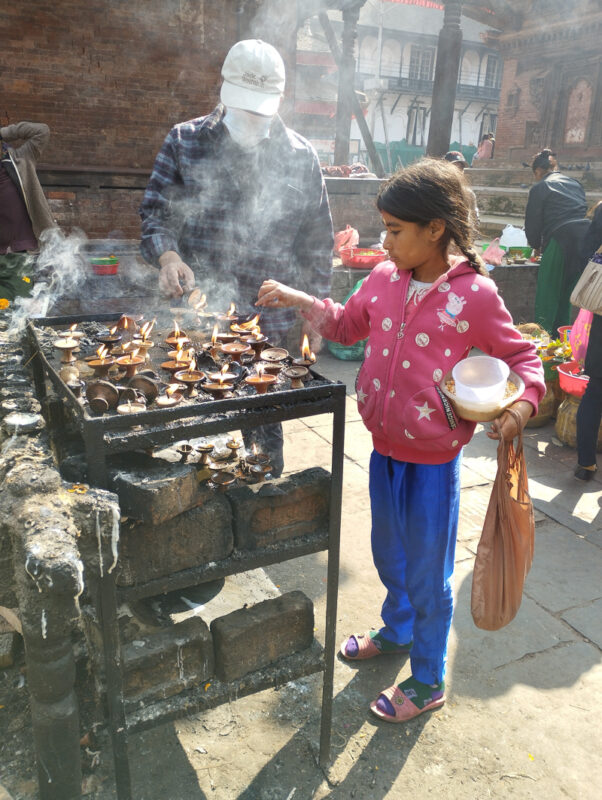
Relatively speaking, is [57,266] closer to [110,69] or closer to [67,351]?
[110,69]

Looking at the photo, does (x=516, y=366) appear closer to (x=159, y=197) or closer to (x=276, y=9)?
(x=159, y=197)

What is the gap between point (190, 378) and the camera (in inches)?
83.2

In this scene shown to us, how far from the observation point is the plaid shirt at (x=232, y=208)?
3.10m

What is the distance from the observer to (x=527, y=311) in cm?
869

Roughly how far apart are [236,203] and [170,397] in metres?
1.53

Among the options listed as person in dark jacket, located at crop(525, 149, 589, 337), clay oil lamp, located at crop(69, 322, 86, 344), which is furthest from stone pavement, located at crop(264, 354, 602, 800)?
person in dark jacket, located at crop(525, 149, 589, 337)

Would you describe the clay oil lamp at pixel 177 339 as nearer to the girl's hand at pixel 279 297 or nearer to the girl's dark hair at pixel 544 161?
the girl's hand at pixel 279 297

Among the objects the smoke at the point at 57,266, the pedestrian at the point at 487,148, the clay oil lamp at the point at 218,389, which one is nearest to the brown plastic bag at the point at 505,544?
the clay oil lamp at the point at 218,389

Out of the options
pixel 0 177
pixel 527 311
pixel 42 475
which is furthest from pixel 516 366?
pixel 527 311

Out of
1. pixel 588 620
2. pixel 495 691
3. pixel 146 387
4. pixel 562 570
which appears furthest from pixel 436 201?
pixel 562 570

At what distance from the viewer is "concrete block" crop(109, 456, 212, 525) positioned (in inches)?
69.2

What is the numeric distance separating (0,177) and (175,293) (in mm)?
4549

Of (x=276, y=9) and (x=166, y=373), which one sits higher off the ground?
(x=276, y=9)

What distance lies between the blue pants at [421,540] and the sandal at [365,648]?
30cm
